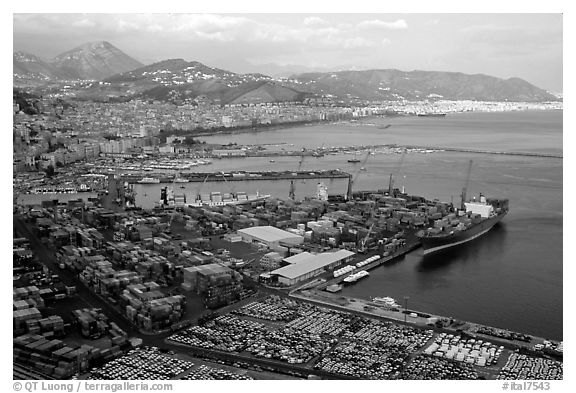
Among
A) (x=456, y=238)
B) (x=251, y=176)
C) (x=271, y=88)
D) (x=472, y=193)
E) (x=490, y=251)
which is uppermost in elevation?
(x=271, y=88)

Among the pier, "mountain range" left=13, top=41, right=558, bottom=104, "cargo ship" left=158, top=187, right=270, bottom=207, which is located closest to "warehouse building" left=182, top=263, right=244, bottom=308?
"cargo ship" left=158, top=187, right=270, bottom=207

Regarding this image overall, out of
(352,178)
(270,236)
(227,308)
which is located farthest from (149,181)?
(227,308)

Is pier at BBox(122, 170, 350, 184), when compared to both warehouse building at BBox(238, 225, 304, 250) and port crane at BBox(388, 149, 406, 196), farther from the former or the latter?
warehouse building at BBox(238, 225, 304, 250)

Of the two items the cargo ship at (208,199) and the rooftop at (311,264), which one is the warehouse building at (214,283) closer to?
the rooftop at (311,264)

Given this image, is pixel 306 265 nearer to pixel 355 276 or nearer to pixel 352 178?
pixel 355 276

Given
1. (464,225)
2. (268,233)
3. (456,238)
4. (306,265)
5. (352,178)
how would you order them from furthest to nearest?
(352,178) → (464,225) → (456,238) → (268,233) → (306,265)

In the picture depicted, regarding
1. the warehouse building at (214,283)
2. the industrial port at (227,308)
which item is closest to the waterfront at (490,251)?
the industrial port at (227,308)
